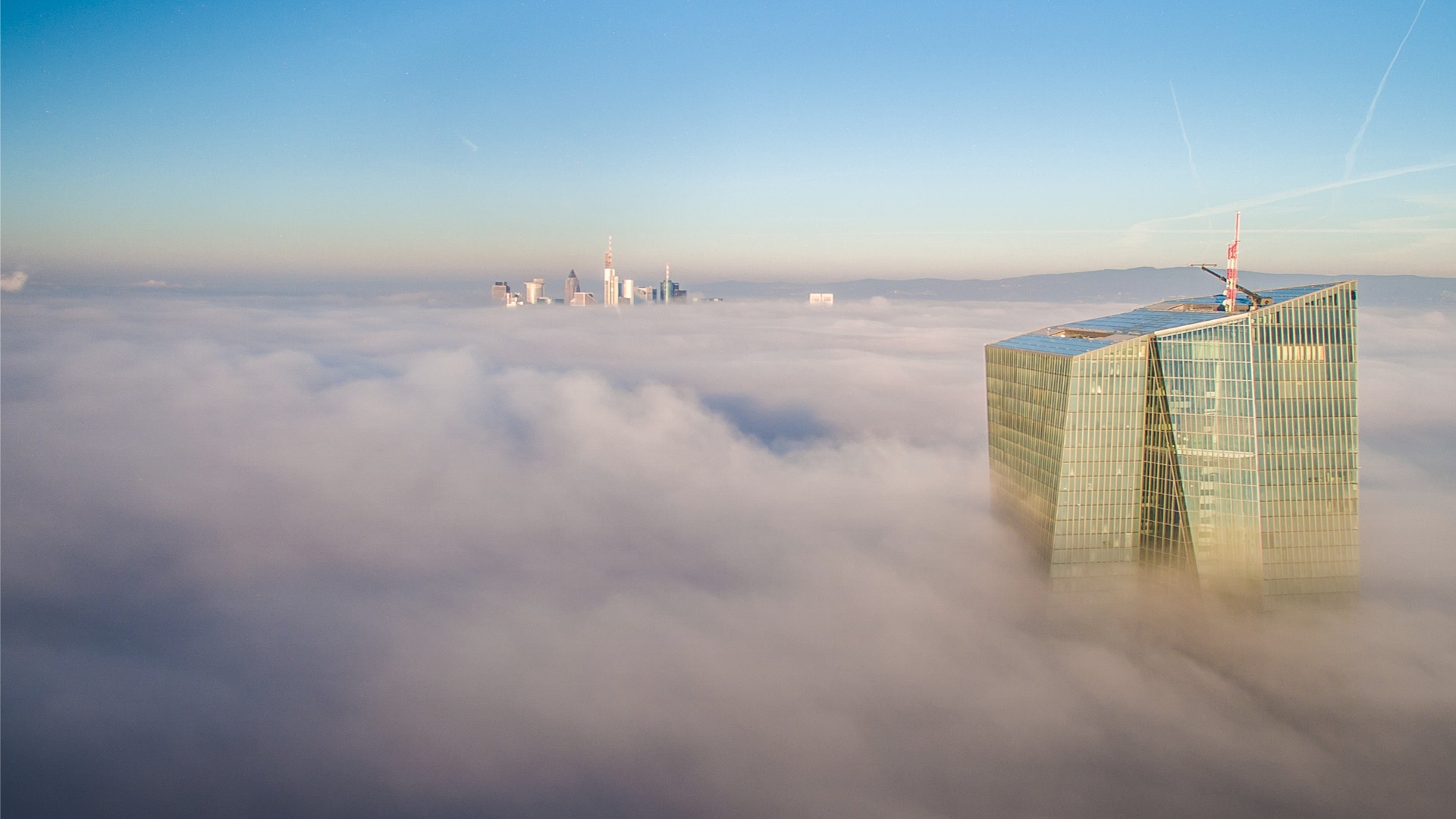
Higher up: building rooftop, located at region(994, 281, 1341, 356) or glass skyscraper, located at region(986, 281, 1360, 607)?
building rooftop, located at region(994, 281, 1341, 356)

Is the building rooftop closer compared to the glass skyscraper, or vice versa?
the glass skyscraper

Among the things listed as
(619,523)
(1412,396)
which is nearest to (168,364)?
(619,523)

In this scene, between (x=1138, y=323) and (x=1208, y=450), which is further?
(x=1138, y=323)

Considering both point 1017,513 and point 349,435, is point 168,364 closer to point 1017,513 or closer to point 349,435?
point 349,435

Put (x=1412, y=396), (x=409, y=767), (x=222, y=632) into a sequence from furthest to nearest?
(x=1412, y=396), (x=222, y=632), (x=409, y=767)
